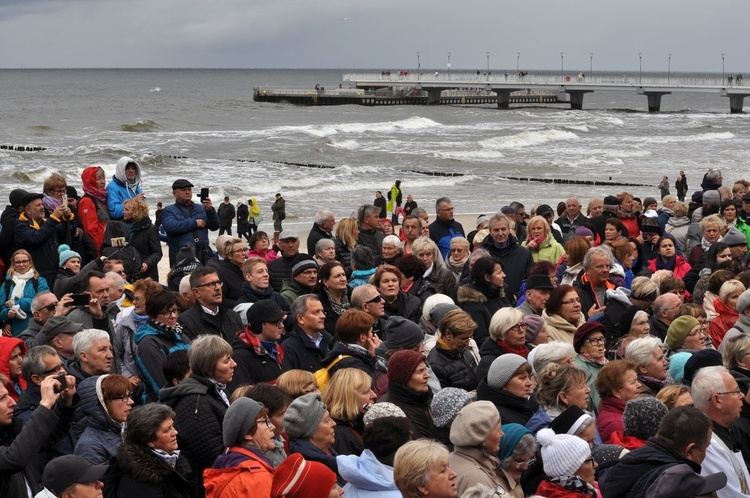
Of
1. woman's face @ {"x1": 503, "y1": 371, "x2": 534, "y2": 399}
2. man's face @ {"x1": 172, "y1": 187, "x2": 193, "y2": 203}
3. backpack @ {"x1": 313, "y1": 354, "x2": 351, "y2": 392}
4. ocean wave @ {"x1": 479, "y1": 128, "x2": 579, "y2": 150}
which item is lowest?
ocean wave @ {"x1": 479, "y1": 128, "x2": 579, "y2": 150}

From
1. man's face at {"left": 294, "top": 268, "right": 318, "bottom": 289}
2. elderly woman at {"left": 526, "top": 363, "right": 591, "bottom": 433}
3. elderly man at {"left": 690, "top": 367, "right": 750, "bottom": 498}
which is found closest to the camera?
elderly man at {"left": 690, "top": 367, "right": 750, "bottom": 498}

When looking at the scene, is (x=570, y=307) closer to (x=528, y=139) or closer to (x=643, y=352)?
(x=643, y=352)

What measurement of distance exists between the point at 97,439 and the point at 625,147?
4673 cm

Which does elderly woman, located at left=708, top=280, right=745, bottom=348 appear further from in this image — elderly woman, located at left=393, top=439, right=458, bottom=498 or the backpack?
elderly woman, located at left=393, top=439, right=458, bottom=498

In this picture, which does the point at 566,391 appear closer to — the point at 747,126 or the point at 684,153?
the point at 684,153

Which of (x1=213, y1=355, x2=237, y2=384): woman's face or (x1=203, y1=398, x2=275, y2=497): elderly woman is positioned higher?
(x1=213, y1=355, x2=237, y2=384): woman's face

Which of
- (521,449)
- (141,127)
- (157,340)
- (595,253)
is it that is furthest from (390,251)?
(141,127)

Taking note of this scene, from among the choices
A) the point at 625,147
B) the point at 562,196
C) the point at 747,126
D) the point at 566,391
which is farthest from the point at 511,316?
the point at 747,126

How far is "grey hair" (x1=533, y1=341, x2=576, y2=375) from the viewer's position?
553 centimetres

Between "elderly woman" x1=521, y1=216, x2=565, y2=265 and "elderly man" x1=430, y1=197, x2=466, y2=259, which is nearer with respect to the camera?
"elderly woman" x1=521, y1=216, x2=565, y2=265

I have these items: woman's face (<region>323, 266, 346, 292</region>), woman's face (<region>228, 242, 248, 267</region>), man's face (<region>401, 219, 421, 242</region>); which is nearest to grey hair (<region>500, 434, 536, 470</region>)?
woman's face (<region>323, 266, 346, 292</region>)

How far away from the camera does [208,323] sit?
264 inches

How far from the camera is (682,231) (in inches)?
432

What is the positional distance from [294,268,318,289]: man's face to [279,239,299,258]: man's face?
98 centimetres
